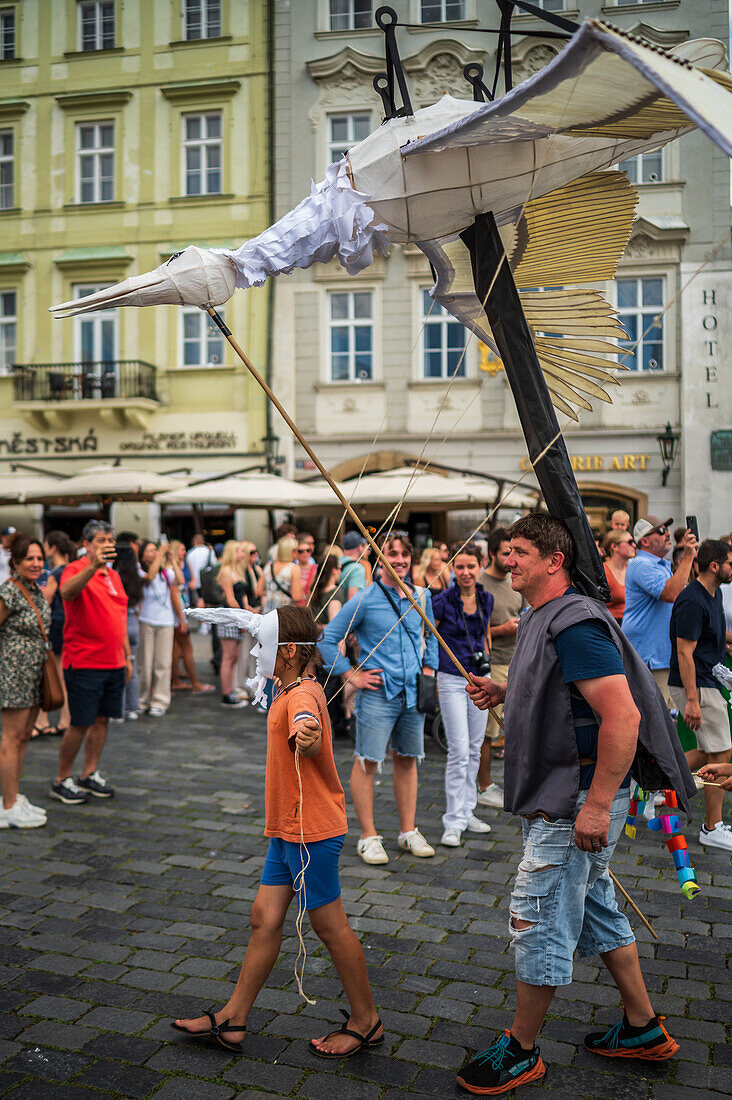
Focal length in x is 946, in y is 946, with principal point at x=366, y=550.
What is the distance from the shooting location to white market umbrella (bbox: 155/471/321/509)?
13.1 meters

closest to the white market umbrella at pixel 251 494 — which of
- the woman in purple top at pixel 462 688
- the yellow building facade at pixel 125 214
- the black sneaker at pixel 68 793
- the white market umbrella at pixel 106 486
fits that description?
the white market umbrella at pixel 106 486

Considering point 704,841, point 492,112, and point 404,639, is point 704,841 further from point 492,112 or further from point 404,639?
point 492,112

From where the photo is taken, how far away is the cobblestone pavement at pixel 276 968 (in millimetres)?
3051

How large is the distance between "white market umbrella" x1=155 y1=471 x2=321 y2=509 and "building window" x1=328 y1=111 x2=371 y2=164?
842 cm

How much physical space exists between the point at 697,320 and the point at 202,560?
9.92 metres

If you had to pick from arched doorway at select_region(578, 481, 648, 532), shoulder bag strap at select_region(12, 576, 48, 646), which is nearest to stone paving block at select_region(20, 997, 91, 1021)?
shoulder bag strap at select_region(12, 576, 48, 646)

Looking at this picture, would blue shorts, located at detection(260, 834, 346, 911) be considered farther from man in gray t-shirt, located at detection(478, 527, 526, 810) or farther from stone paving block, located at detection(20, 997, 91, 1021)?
man in gray t-shirt, located at detection(478, 527, 526, 810)

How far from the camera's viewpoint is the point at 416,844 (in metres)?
5.22

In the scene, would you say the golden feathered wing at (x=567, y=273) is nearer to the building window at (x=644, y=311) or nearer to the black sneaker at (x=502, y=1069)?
the black sneaker at (x=502, y=1069)

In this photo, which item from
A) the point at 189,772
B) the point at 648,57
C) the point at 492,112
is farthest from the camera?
the point at 189,772

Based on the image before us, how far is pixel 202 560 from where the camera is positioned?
1508 cm

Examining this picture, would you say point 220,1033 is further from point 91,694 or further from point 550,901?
point 91,694

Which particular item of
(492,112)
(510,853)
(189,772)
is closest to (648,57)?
(492,112)

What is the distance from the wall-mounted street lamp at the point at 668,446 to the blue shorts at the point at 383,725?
13143mm
